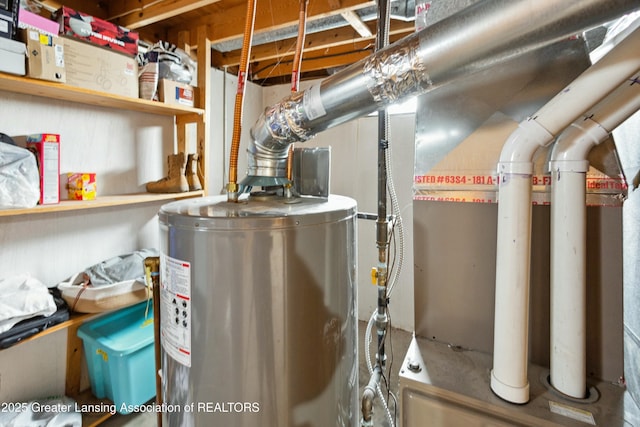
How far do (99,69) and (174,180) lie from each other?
0.73 metres

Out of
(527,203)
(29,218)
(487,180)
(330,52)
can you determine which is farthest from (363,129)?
(29,218)

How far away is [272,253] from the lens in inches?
31.6

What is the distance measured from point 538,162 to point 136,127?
7.76 ft

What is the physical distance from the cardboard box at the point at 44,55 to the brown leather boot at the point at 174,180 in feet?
2.58

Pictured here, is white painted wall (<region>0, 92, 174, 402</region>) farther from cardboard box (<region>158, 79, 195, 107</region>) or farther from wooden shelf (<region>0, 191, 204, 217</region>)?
cardboard box (<region>158, 79, 195, 107</region>)

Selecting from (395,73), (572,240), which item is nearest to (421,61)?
(395,73)

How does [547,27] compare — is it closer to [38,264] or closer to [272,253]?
[272,253]

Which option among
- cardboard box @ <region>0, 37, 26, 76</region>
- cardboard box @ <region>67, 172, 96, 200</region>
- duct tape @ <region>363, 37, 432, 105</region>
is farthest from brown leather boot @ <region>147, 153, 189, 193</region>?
duct tape @ <region>363, 37, 432, 105</region>

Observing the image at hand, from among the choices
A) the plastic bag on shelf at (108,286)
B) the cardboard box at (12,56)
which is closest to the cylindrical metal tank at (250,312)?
the plastic bag on shelf at (108,286)

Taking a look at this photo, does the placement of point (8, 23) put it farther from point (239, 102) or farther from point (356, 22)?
point (356, 22)

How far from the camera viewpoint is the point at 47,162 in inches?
57.3

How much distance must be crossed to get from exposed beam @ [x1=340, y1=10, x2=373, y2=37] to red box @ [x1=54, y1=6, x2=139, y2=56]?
127 centimetres

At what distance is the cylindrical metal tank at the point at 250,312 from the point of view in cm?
80

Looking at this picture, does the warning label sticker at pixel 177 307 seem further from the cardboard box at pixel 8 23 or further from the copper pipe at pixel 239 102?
the cardboard box at pixel 8 23
